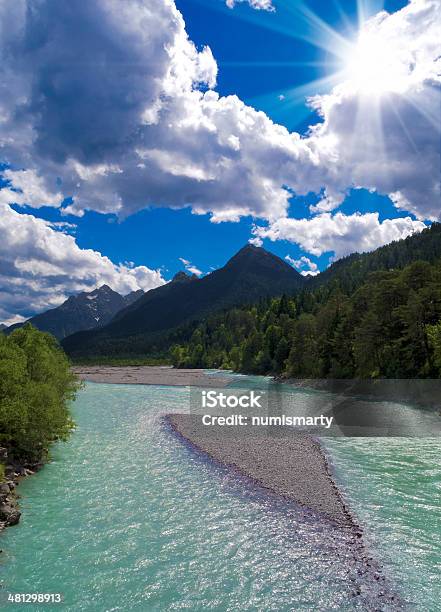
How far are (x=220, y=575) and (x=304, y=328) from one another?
104179 mm

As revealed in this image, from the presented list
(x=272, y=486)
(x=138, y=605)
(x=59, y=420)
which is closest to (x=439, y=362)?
(x=272, y=486)

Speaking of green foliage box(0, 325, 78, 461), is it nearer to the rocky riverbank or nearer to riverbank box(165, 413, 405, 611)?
the rocky riverbank

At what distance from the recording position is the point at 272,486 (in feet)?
91.8

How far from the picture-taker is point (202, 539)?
2052 centimetres

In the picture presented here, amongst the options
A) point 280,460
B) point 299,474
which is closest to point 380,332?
point 280,460

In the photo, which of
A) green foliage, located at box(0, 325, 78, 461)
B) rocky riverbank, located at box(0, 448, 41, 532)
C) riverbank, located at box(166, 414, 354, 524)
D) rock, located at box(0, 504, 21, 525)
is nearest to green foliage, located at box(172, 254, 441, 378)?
riverbank, located at box(166, 414, 354, 524)

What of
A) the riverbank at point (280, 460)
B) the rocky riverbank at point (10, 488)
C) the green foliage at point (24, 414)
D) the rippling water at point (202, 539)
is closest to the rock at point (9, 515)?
the rocky riverbank at point (10, 488)

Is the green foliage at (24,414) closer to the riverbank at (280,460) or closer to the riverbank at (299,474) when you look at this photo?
the riverbank at (299,474)

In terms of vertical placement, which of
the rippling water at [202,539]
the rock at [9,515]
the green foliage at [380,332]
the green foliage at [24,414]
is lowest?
the rippling water at [202,539]

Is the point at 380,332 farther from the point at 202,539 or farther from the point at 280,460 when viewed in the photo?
the point at 202,539

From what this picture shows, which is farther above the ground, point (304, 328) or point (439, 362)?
point (304, 328)

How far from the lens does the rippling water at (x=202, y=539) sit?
16266mm

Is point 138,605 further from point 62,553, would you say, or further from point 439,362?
point 439,362

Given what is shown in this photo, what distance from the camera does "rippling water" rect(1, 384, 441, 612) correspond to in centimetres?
1627
